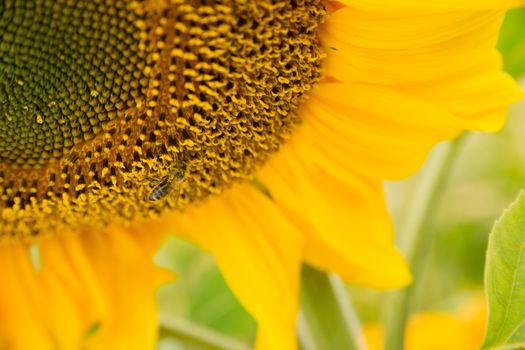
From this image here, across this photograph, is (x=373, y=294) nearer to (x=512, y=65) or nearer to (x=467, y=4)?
(x=512, y=65)

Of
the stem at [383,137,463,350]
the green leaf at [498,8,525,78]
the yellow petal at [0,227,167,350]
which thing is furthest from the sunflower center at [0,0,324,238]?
the green leaf at [498,8,525,78]

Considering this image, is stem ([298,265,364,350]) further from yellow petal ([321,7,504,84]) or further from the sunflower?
yellow petal ([321,7,504,84])

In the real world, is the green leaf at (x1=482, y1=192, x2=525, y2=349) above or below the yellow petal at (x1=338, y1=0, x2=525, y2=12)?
below

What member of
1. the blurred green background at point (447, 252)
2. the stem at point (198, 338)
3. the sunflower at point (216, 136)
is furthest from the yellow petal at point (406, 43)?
the blurred green background at point (447, 252)

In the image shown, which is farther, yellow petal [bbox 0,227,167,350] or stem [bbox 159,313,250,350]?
yellow petal [bbox 0,227,167,350]

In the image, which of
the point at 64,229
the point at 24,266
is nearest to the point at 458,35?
the point at 64,229

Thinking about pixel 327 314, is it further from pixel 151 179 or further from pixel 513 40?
pixel 513 40
